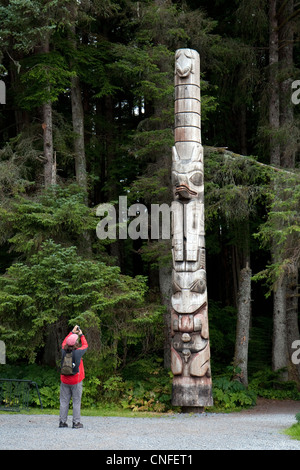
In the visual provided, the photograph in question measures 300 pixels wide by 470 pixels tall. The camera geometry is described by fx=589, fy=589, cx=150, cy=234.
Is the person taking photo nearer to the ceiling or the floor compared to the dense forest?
nearer to the floor

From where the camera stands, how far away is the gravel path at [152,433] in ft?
25.0

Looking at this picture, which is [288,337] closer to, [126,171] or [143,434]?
[126,171]

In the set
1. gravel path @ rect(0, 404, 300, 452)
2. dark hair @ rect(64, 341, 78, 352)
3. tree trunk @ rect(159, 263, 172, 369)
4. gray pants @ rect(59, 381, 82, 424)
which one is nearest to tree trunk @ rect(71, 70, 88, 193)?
tree trunk @ rect(159, 263, 172, 369)

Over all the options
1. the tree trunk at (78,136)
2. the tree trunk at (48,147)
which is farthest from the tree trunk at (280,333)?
the tree trunk at (48,147)

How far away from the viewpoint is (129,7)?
17.0m

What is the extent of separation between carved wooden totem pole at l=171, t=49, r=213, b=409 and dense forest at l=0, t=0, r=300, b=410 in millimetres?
1416

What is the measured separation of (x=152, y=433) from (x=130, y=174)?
1095 centimetres

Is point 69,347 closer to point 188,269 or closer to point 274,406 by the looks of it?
point 188,269

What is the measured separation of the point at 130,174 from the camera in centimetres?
1875

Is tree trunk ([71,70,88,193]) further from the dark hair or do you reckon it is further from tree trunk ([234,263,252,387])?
the dark hair

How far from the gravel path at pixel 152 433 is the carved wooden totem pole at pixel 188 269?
643 mm

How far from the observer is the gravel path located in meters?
7.62
